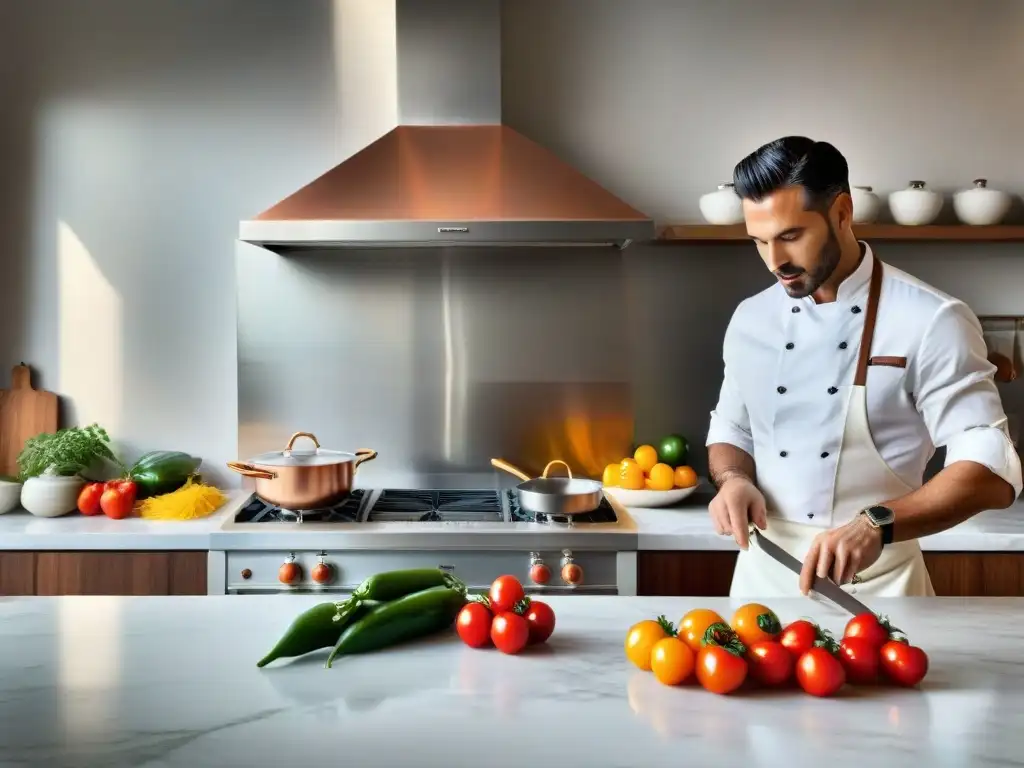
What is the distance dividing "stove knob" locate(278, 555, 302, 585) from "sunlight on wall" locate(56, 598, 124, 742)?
83 cm

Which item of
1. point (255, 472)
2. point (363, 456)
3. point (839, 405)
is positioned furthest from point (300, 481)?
point (839, 405)

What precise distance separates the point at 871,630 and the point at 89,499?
2280 millimetres

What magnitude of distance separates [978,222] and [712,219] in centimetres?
89

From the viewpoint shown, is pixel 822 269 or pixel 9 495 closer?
pixel 822 269

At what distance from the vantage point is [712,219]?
2.95 m

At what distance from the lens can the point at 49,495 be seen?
264 cm

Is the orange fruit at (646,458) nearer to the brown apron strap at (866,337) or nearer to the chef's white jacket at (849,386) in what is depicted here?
the chef's white jacket at (849,386)

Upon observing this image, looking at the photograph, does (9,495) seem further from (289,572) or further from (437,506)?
(437,506)

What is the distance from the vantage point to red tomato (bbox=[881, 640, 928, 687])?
1200mm

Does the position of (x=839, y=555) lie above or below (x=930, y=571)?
above

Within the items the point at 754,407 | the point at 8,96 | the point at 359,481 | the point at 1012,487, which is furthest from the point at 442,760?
the point at 8,96

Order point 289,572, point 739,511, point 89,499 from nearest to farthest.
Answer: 1. point 739,511
2. point 289,572
3. point 89,499

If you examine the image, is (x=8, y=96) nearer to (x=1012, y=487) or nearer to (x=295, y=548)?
(x=295, y=548)

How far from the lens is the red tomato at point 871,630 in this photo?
124cm
